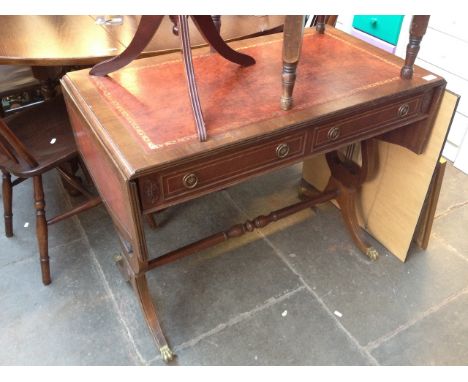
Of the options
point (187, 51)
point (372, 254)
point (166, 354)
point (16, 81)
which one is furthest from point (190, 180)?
point (16, 81)

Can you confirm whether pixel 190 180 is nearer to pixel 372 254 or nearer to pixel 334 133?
pixel 334 133

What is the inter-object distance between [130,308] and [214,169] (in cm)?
87

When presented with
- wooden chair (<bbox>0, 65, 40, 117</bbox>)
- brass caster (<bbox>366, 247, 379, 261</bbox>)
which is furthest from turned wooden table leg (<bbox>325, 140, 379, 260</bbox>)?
wooden chair (<bbox>0, 65, 40, 117</bbox>)

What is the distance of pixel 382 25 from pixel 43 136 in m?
2.16

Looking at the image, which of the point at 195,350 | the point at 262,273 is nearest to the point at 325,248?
the point at 262,273

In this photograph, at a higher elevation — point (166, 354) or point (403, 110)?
point (403, 110)

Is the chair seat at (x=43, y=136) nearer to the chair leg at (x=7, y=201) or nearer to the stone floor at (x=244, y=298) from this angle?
the chair leg at (x=7, y=201)

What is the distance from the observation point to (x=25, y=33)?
1731mm

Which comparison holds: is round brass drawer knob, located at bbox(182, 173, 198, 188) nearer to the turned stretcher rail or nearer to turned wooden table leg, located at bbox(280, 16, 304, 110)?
turned wooden table leg, located at bbox(280, 16, 304, 110)

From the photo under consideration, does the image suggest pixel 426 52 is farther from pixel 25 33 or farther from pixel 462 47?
pixel 25 33

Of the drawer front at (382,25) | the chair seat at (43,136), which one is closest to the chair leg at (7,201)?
the chair seat at (43,136)

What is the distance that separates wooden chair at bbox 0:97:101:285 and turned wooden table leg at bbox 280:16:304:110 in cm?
93

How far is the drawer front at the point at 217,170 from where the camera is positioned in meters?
1.06

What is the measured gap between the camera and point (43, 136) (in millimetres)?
1789
